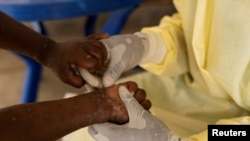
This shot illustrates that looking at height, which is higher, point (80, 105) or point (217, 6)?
point (217, 6)

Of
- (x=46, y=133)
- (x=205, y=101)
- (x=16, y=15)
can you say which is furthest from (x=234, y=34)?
(x=16, y=15)

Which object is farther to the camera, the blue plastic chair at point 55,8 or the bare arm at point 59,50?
the blue plastic chair at point 55,8

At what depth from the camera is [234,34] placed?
0.58 m

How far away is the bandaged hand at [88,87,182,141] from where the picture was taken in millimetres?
546

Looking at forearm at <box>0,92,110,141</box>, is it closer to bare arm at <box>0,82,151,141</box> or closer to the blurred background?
bare arm at <box>0,82,151,141</box>

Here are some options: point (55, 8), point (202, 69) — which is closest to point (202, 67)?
point (202, 69)

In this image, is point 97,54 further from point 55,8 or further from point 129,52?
point 55,8

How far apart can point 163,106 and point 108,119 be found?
0.19m

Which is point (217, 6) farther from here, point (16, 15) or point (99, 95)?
point (16, 15)

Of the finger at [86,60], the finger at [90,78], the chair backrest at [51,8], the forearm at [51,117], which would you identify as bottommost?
the forearm at [51,117]

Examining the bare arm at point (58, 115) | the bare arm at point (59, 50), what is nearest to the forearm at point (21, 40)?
the bare arm at point (59, 50)

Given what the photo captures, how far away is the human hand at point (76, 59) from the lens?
24.1 inches

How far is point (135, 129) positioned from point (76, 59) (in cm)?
14

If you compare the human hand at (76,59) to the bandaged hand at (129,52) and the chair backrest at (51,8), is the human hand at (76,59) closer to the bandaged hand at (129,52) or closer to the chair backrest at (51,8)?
the bandaged hand at (129,52)
